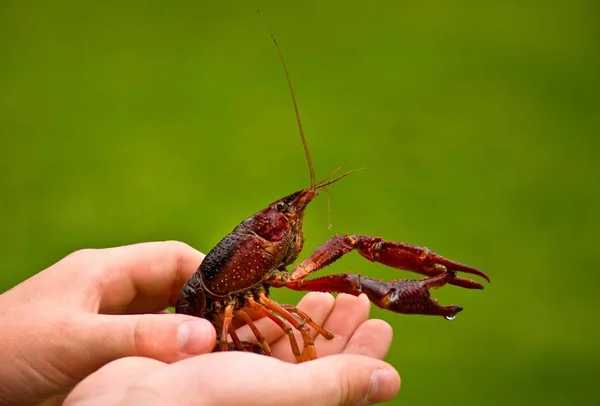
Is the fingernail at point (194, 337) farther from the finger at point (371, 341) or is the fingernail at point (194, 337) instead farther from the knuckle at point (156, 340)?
the finger at point (371, 341)

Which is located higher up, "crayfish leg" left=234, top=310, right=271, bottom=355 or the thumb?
the thumb

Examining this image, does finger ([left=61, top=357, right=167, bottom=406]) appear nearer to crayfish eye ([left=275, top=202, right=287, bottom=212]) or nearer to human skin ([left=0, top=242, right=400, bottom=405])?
human skin ([left=0, top=242, right=400, bottom=405])

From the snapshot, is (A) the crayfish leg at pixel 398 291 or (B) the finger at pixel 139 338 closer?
(B) the finger at pixel 139 338

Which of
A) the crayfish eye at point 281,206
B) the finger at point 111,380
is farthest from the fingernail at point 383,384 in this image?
the crayfish eye at point 281,206

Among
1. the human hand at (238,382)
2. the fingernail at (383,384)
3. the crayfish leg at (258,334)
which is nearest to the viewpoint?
the human hand at (238,382)

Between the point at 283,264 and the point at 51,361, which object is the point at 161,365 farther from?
the point at 283,264

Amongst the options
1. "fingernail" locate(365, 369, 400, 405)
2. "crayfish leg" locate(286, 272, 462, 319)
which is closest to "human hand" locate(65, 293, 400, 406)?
Result: "fingernail" locate(365, 369, 400, 405)

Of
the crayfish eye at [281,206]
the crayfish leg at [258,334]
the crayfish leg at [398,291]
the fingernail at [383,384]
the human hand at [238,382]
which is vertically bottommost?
the crayfish leg at [258,334]

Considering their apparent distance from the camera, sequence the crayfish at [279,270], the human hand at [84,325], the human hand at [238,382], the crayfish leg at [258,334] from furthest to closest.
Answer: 1. the crayfish leg at [258,334]
2. the crayfish at [279,270]
3. the human hand at [84,325]
4. the human hand at [238,382]
